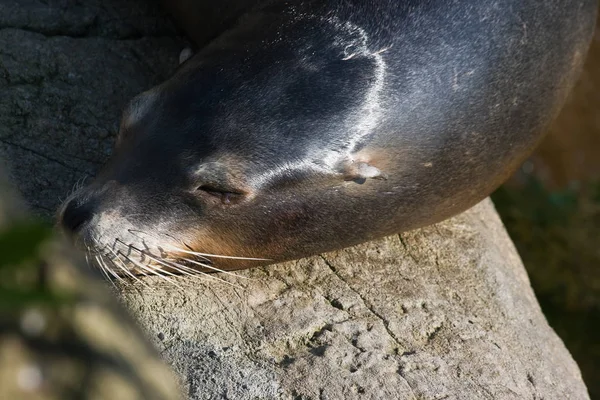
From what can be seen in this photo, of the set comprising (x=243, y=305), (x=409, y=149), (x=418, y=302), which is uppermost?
(x=409, y=149)

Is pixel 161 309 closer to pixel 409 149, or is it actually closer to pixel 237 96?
pixel 237 96

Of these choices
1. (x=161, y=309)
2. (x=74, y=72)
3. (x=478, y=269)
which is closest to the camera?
(x=161, y=309)

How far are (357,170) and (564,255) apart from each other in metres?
4.77

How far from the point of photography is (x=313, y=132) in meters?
4.37

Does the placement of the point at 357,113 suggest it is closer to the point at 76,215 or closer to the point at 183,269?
the point at 183,269

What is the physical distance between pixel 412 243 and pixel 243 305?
107 cm

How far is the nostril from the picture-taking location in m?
4.29

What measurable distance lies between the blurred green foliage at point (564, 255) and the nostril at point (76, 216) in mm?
5160

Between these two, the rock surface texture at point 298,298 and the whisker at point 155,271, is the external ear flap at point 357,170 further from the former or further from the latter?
the whisker at point 155,271

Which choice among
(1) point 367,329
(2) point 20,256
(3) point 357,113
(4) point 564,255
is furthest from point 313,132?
(4) point 564,255

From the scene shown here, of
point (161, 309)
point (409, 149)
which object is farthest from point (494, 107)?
point (161, 309)

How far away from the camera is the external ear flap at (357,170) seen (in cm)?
441

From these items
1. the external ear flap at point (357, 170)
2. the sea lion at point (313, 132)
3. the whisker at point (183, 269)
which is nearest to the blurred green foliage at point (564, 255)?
the sea lion at point (313, 132)

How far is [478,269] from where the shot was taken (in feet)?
16.4
